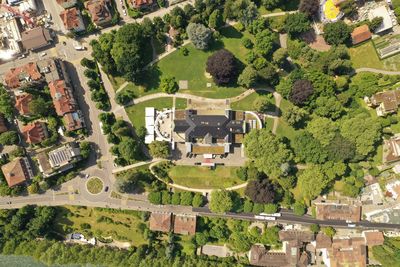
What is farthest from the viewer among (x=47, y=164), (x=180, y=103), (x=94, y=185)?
(x=94, y=185)

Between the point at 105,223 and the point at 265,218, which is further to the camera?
the point at 105,223

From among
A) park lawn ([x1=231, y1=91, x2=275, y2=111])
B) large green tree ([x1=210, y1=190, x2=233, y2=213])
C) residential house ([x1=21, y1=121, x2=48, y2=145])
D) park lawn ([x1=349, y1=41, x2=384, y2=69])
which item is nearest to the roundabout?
residential house ([x1=21, y1=121, x2=48, y2=145])

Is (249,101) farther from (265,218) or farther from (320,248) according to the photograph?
(320,248)

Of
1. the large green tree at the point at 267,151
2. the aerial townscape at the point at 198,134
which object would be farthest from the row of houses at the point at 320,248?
the large green tree at the point at 267,151

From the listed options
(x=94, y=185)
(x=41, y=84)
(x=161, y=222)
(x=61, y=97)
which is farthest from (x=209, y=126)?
(x=41, y=84)

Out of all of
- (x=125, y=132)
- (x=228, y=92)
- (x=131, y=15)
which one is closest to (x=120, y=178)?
(x=125, y=132)
